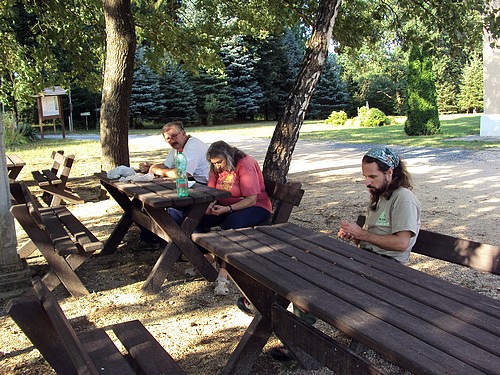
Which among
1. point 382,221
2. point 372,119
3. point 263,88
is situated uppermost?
point 263,88

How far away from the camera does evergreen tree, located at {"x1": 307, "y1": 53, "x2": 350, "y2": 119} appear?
38.7 metres

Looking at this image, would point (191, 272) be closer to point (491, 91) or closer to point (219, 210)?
point (219, 210)

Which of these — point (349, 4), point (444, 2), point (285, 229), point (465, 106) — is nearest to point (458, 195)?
point (444, 2)

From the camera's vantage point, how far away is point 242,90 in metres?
35.2

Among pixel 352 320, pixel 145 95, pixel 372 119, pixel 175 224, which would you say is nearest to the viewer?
pixel 352 320

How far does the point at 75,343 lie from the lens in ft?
5.25

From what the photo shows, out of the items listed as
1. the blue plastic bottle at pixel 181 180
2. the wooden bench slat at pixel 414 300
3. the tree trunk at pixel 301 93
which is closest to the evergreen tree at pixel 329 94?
the tree trunk at pixel 301 93

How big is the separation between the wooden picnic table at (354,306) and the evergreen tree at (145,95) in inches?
1166

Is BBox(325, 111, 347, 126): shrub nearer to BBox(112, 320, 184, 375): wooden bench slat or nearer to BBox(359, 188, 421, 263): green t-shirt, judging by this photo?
BBox(359, 188, 421, 263): green t-shirt

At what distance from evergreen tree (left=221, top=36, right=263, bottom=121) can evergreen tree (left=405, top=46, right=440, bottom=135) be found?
1595 centimetres

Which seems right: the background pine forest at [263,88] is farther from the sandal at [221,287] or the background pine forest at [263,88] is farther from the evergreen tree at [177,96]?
the sandal at [221,287]

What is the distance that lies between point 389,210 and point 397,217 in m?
0.11

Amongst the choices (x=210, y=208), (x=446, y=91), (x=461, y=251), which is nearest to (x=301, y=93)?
(x=210, y=208)

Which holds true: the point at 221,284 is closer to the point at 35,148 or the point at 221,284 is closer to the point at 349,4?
the point at 349,4
